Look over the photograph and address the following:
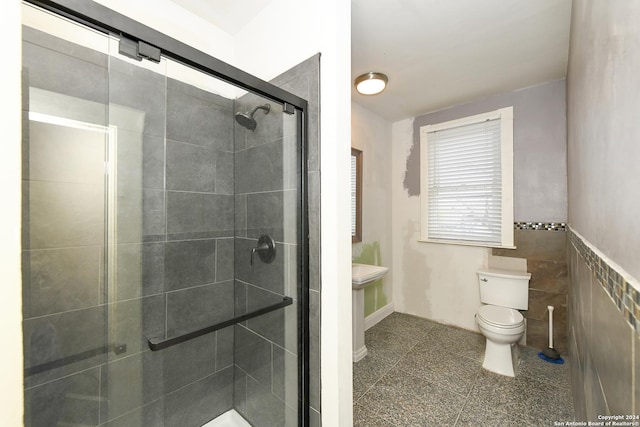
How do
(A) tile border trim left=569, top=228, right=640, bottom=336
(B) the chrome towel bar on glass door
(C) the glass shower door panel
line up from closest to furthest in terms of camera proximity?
(A) tile border trim left=569, top=228, right=640, bottom=336 < (C) the glass shower door panel < (B) the chrome towel bar on glass door

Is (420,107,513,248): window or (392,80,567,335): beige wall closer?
(392,80,567,335): beige wall

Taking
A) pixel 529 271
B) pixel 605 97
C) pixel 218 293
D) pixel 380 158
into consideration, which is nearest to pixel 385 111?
pixel 380 158

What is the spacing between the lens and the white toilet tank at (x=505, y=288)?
7.90 feet

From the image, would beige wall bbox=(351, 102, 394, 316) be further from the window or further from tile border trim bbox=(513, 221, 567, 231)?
tile border trim bbox=(513, 221, 567, 231)

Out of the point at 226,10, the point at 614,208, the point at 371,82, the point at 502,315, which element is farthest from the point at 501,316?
the point at 226,10

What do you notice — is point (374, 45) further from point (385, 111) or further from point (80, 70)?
point (80, 70)

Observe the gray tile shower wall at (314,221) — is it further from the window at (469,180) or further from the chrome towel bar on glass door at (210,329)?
the window at (469,180)

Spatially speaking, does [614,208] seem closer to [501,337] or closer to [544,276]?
[501,337]

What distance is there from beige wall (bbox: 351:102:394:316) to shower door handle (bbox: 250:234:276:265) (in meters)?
1.53

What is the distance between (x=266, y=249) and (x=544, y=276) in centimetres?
269

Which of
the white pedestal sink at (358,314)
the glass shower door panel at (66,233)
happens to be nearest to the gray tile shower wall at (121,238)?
the glass shower door panel at (66,233)

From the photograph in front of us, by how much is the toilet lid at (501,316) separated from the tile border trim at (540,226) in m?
0.83

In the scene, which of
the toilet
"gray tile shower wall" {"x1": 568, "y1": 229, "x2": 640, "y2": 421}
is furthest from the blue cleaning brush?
"gray tile shower wall" {"x1": 568, "y1": 229, "x2": 640, "y2": 421}

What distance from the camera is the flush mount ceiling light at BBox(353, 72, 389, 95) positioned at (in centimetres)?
231
